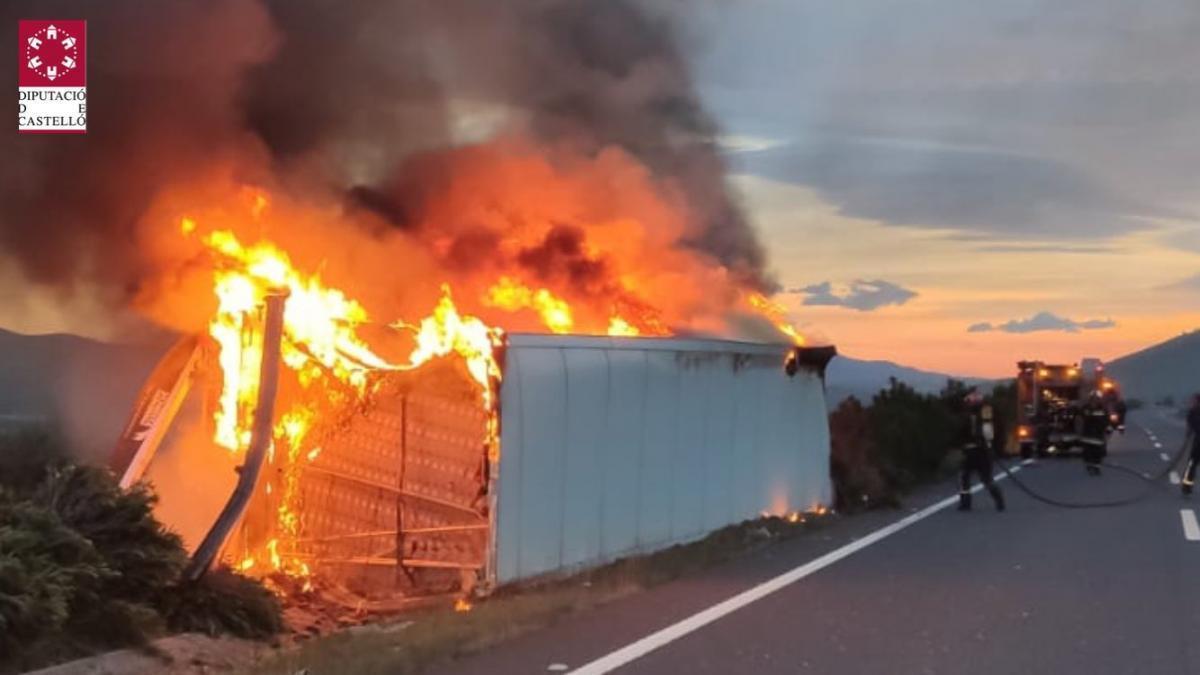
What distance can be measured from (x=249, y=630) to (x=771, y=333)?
9811 mm

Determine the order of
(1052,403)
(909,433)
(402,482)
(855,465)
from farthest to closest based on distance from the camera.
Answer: (1052,403)
(909,433)
(855,465)
(402,482)

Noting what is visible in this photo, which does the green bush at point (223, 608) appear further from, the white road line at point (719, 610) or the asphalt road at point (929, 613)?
the white road line at point (719, 610)

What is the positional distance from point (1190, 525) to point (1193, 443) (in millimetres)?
5620

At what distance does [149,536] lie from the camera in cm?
897

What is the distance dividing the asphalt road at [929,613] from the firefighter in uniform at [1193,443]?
512cm

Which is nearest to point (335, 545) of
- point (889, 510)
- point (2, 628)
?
point (2, 628)

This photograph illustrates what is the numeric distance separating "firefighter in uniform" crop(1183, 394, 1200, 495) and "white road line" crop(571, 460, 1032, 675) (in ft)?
17.0

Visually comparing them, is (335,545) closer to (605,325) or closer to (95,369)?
(95,369)

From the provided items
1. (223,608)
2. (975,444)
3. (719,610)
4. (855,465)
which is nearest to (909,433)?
(855,465)

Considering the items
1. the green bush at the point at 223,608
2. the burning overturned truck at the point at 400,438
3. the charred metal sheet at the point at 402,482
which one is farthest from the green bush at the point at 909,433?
the green bush at the point at 223,608

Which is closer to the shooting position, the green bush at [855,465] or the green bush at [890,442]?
the green bush at [855,465]

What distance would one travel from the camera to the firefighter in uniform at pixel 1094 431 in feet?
88.9

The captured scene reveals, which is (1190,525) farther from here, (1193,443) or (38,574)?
(38,574)

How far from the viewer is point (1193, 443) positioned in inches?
835
